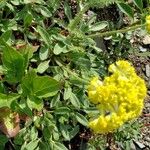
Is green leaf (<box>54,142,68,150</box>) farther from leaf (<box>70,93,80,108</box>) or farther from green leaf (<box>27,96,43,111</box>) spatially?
green leaf (<box>27,96,43,111</box>)

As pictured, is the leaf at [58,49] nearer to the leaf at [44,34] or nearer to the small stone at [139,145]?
the leaf at [44,34]

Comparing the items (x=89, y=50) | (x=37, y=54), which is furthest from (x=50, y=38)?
(x=89, y=50)

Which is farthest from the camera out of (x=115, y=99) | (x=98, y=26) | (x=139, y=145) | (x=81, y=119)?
(x=139, y=145)

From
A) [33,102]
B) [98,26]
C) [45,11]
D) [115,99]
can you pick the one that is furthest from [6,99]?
[98,26]

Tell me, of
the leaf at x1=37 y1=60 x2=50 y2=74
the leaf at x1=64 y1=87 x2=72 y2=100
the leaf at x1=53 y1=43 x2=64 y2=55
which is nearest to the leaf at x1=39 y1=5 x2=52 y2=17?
the leaf at x1=53 y1=43 x2=64 y2=55

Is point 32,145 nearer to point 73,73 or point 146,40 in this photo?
point 73,73

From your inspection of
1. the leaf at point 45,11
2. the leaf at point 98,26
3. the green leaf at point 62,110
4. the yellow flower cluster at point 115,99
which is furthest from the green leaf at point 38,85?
the leaf at point 98,26

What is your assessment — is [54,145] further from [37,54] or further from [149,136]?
[149,136]
